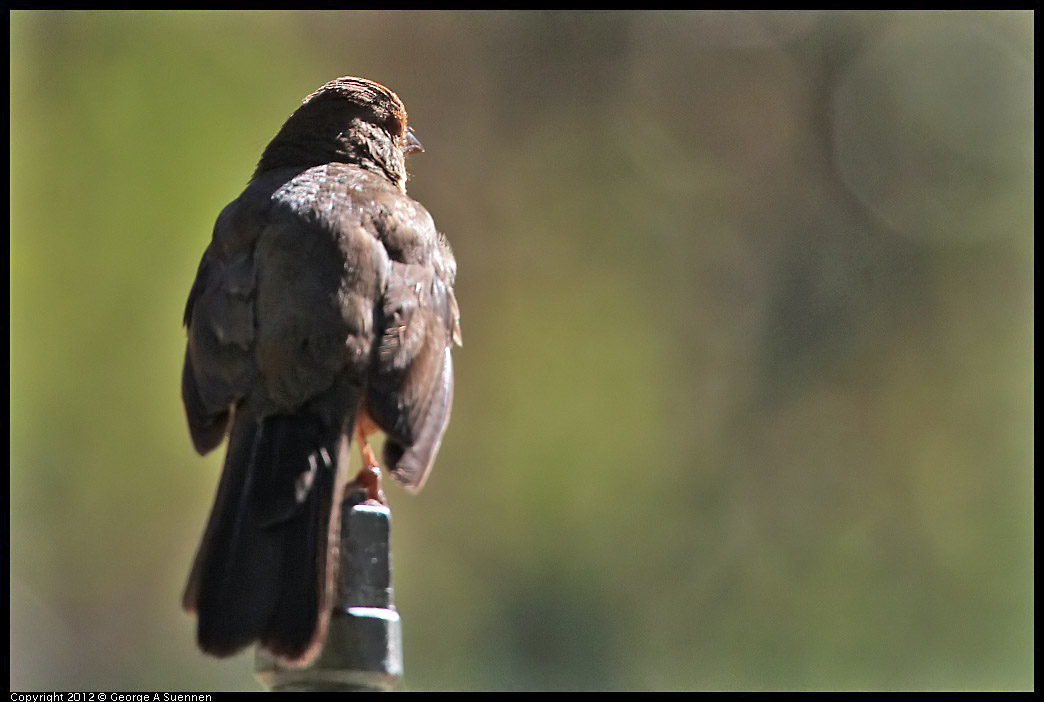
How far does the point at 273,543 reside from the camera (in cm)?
425

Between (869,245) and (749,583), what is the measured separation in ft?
13.7

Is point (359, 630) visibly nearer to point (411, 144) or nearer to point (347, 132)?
point (347, 132)

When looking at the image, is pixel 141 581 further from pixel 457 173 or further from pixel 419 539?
pixel 457 173

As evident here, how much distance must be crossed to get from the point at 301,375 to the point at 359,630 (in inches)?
55.9

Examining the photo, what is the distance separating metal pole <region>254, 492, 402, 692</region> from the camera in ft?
11.6

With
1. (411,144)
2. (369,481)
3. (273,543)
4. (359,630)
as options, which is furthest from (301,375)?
(411,144)

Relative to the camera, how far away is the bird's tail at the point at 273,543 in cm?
395

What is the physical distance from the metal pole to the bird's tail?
0.06m

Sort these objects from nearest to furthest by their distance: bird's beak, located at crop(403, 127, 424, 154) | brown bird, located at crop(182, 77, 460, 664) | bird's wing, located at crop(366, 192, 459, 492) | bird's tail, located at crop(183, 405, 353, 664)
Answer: bird's tail, located at crop(183, 405, 353, 664), brown bird, located at crop(182, 77, 460, 664), bird's wing, located at crop(366, 192, 459, 492), bird's beak, located at crop(403, 127, 424, 154)

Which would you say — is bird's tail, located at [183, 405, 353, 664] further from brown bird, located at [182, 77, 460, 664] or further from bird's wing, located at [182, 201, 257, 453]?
bird's wing, located at [182, 201, 257, 453]

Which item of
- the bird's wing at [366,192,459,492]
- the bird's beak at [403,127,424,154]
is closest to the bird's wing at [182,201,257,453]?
the bird's wing at [366,192,459,492]

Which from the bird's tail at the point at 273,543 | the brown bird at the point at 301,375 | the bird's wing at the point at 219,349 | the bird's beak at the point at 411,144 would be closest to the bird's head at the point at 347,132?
the bird's beak at the point at 411,144

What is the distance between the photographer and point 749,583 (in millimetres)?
13539

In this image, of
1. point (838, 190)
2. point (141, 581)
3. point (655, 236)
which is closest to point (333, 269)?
point (141, 581)
